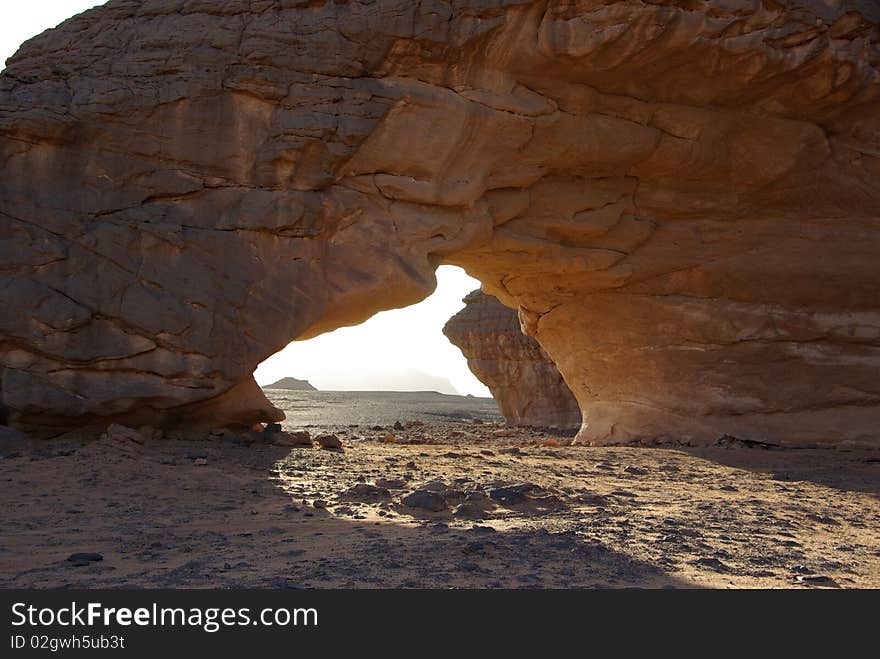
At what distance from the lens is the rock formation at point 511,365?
65.7 ft

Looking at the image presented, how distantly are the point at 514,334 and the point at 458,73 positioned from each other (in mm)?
12386

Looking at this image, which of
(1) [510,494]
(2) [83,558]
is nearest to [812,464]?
(1) [510,494]

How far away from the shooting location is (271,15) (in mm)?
8523

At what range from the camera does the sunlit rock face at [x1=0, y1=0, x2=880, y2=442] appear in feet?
25.9

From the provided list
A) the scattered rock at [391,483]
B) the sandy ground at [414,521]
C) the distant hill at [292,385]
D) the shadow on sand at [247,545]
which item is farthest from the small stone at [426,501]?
the distant hill at [292,385]

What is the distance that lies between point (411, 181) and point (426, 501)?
15.8 ft

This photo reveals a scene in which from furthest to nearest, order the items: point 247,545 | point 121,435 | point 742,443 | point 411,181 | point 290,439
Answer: point 742,443
point 411,181
point 290,439
point 121,435
point 247,545

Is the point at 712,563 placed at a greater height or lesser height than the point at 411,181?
lesser

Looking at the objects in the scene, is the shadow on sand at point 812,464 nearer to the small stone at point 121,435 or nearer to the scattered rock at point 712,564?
the scattered rock at point 712,564

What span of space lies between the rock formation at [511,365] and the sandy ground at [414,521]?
39.2 ft

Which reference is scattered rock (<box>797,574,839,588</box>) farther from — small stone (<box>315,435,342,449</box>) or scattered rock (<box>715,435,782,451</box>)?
scattered rock (<box>715,435,782,451</box>)

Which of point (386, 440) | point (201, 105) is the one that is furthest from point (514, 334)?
point (201, 105)

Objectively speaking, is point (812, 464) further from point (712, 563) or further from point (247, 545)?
point (247, 545)

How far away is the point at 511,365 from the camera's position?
68.4 feet
